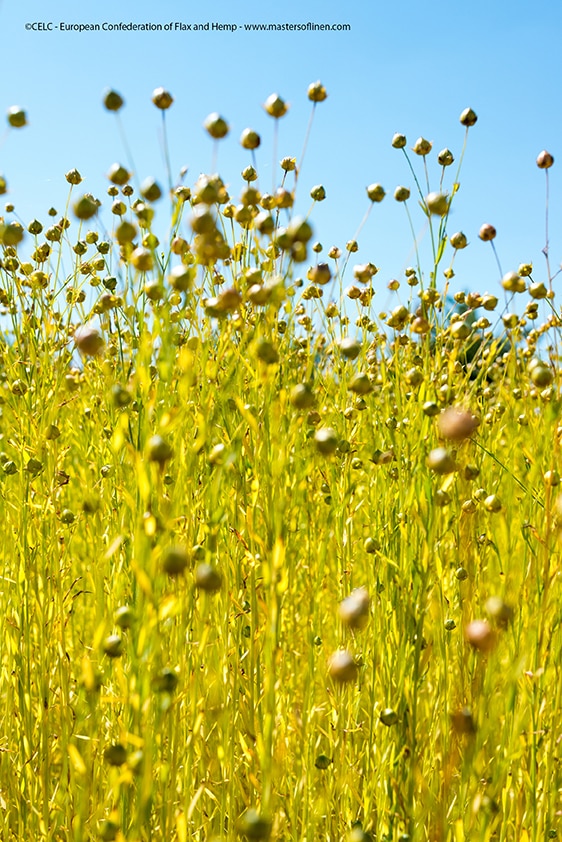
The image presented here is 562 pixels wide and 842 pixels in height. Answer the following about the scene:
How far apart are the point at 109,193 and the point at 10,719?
1145mm

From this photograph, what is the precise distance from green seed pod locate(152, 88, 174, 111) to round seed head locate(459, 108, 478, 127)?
679 mm

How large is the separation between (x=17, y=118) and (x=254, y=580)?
93 centimetres

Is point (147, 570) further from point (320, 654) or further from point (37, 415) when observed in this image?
Result: point (320, 654)

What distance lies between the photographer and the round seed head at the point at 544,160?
1552mm

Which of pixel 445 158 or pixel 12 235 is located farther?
pixel 445 158

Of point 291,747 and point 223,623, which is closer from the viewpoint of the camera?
point 223,623

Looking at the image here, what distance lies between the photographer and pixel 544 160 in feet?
5.10

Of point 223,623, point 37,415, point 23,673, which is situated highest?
point 37,415

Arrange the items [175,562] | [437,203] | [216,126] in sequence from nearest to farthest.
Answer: [175,562], [216,126], [437,203]

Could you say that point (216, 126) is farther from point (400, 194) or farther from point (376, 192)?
point (400, 194)

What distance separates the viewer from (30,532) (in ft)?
4.97

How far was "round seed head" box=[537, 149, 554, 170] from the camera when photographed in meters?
1.55

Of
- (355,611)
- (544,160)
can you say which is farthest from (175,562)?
(544,160)

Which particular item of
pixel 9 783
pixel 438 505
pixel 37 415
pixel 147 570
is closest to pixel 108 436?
pixel 37 415
